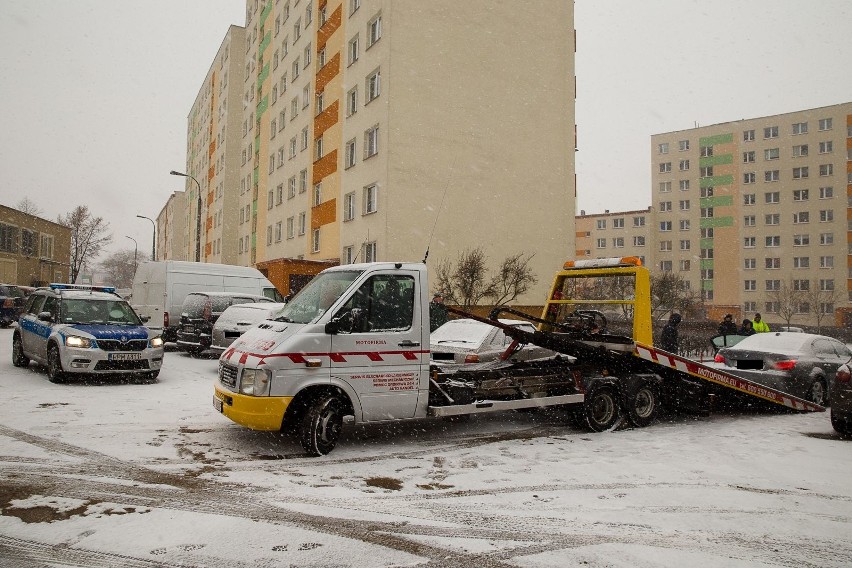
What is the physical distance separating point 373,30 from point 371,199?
7.48 metres

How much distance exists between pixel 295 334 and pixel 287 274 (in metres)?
22.3

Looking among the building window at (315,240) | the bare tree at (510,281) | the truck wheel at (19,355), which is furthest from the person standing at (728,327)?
the building window at (315,240)

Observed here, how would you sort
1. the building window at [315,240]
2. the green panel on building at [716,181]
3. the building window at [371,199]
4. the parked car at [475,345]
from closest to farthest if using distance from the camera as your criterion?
the parked car at [475,345] < the building window at [371,199] < the building window at [315,240] < the green panel on building at [716,181]

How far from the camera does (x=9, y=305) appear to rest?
86.0ft

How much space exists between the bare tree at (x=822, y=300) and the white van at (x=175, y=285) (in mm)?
53637

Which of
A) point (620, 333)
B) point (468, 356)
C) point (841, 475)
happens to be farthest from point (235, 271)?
point (841, 475)

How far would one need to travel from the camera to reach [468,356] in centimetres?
891

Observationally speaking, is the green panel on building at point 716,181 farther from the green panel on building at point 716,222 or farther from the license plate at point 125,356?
the license plate at point 125,356

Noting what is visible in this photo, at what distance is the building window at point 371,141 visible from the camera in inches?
1000

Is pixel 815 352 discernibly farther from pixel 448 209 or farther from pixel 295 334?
pixel 448 209

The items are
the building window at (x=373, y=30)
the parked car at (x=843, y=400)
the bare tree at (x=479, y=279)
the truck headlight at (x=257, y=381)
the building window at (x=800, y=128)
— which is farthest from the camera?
the building window at (x=800, y=128)

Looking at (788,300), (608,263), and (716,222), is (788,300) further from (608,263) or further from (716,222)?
(608,263)

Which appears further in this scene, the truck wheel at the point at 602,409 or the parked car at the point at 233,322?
the parked car at the point at 233,322

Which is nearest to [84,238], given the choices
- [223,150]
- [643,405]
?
[223,150]
